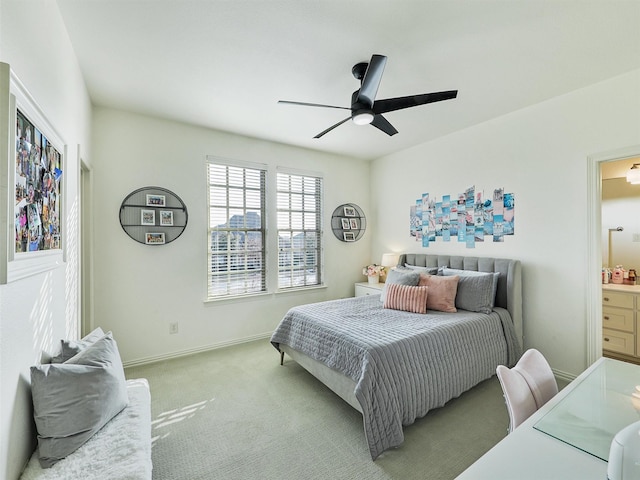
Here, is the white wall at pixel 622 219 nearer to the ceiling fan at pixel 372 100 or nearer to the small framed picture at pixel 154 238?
the ceiling fan at pixel 372 100

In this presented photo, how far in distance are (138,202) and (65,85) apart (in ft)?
4.74

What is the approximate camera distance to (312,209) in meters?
4.56

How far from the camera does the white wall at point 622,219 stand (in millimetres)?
3486

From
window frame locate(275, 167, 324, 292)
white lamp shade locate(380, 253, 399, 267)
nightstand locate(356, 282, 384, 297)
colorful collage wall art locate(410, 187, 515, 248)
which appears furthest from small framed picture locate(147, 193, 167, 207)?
colorful collage wall art locate(410, 187, 515, 248)

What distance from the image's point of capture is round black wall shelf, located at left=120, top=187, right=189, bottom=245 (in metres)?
3.15

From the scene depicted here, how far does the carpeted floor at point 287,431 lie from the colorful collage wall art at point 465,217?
5.32 ft

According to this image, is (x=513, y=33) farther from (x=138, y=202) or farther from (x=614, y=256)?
(x=138, y=202)

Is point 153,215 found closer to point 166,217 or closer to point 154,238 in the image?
point 166,217

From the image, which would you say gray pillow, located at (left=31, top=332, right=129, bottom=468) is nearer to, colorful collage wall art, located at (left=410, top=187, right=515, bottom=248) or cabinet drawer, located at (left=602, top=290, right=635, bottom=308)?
colorful collage wall art, located at (left=410, top=187, right=515, bottom=248)

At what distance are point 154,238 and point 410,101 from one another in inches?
115

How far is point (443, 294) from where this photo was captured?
9.90 feet

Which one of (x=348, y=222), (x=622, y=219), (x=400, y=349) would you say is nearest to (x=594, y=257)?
(x=622, y=219)

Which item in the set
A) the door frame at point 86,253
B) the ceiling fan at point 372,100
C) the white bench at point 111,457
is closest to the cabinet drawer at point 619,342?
the ceiling fan at point 372,100

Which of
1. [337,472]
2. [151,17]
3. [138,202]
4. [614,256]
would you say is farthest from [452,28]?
[614,256]
